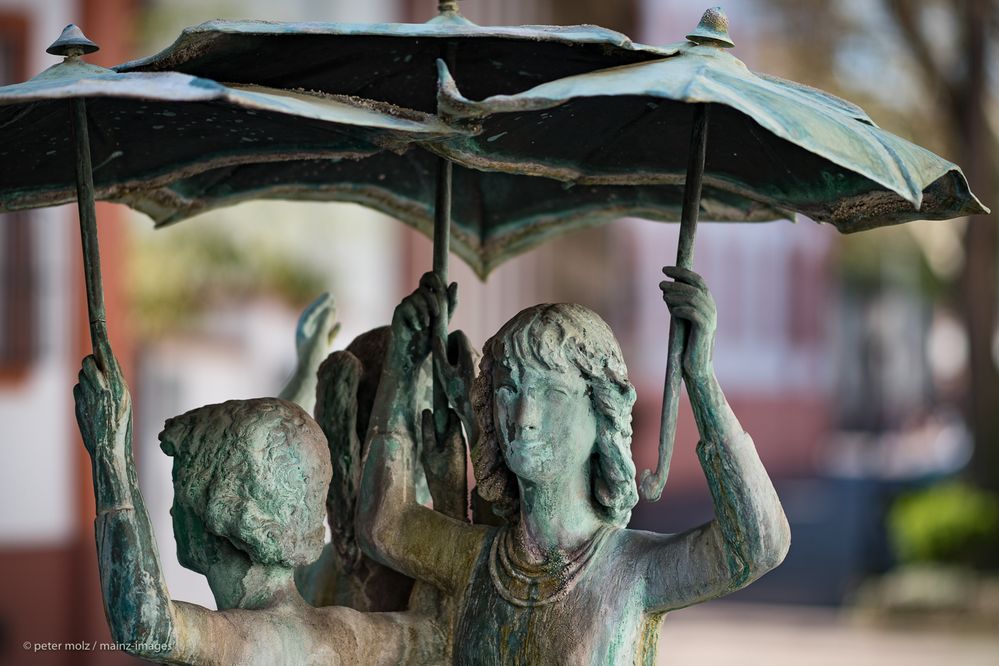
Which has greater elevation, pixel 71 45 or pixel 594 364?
pixel 71 45

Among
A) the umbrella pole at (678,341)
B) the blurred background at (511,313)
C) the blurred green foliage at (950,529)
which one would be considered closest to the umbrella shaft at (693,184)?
the umbrella pole at (678,341)

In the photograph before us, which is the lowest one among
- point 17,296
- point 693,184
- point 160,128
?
point 693,184

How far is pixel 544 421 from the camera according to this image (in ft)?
7.61

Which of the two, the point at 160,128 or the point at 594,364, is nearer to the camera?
the point at 594,364

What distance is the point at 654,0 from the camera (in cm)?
2025

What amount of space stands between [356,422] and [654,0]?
1807cm

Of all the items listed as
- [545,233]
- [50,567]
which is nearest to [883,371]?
[50,567]

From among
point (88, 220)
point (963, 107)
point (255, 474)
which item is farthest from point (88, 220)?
point (963, 107)

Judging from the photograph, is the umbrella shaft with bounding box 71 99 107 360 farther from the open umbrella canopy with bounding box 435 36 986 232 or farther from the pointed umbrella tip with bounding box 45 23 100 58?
the open umbrella canopy with bounding box 435 36 986 232

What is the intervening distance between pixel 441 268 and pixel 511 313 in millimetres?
9012

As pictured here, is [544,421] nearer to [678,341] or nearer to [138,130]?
[678,341]

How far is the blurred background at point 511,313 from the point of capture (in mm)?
8344

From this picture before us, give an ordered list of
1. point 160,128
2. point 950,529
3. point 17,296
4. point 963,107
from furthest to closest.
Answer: point 963,107 < point 950,529 < point 17,296 < point 160,128

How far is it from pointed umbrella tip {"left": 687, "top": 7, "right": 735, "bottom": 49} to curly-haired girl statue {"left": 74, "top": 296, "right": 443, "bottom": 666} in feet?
2.70
